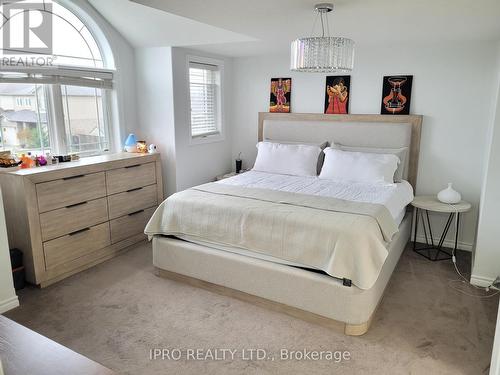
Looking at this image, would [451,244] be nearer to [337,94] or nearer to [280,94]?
[337,94]

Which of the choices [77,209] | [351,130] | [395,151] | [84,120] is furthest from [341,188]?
[84,120]

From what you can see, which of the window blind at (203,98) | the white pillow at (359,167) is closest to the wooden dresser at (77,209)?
the window blind at (203,98)

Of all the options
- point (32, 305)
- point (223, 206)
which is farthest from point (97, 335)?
point (223, 206)

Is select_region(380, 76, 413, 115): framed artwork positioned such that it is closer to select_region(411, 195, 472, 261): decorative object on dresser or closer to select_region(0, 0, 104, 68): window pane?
select_region(411, 195, 472, 261): decorative object on dresser

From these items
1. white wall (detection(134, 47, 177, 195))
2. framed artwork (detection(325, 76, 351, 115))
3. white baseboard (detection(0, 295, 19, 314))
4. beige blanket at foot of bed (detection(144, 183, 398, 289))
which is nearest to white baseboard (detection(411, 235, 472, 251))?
beige blanket at foot of bed (detection(144, 183, 398, 289))

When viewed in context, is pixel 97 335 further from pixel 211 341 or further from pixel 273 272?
pixel 273 272

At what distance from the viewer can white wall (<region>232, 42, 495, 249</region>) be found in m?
3.54

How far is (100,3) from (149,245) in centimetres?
234

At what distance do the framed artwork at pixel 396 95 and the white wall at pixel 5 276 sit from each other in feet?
11.9

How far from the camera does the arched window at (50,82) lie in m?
3.11

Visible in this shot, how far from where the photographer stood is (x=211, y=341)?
2.34m

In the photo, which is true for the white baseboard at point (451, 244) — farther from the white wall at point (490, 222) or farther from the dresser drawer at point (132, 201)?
the dresser drawer at point (132, 201)

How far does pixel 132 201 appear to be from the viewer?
3.72m

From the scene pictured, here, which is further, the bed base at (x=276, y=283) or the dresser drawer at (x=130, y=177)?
the dresser drawer at (x=130, y=177)
